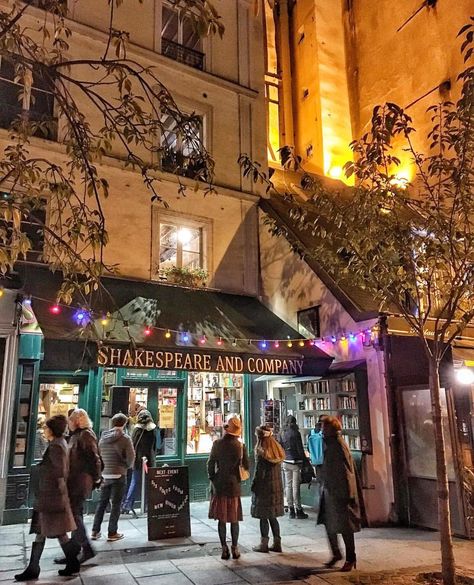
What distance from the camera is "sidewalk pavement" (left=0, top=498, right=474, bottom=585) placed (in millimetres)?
5875

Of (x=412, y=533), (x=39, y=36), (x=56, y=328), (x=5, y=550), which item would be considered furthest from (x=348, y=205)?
(x=39, y=36)

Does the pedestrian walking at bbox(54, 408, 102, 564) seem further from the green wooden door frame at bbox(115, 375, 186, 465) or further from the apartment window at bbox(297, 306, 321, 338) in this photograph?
the apartment window at bbox(297, 306, 321, 338)

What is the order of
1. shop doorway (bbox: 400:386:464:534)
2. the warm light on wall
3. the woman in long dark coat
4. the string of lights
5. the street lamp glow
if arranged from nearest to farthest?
the woman in long dark coat, the string of lights, shop doorway (bbox: 400:386:464:534), the street lamp glow, the warm light on wall

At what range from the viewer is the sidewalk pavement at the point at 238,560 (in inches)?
231

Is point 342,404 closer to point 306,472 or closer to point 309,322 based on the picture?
point 306,472

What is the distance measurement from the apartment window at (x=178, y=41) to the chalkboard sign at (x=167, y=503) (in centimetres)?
981

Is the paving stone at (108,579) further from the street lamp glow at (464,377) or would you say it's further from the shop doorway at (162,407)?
the street lamp glow at (464,377)

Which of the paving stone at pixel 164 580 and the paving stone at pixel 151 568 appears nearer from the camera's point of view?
the paving stone at pixel 164 580

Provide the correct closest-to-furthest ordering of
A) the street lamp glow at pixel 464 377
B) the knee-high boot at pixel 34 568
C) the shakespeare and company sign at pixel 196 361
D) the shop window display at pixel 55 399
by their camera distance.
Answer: the knee-high boot at pixel 34 568
the shakespeare and company sign at pixel 196 361
the street lamp glow at pixel 464 377
the shop window display at pixel 55 399

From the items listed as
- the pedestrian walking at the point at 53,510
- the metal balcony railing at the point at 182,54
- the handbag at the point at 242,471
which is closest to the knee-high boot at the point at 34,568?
the pedestrian walking at the point at 53,510

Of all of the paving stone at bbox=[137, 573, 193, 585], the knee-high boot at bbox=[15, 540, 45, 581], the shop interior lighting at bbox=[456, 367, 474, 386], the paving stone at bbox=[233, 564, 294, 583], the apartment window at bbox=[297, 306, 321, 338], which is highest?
the apartment window at bbox=[297, 306, 321, 338]

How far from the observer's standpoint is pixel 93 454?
655cm

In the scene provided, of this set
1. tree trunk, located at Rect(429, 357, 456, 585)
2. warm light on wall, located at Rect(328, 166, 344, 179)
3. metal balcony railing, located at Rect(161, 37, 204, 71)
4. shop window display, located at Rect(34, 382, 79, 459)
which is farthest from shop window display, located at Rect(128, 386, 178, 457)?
warm light on wall, located at Rect(328, 166, 344, 179)

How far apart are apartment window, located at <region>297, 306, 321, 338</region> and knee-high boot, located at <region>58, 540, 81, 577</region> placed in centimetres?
611
